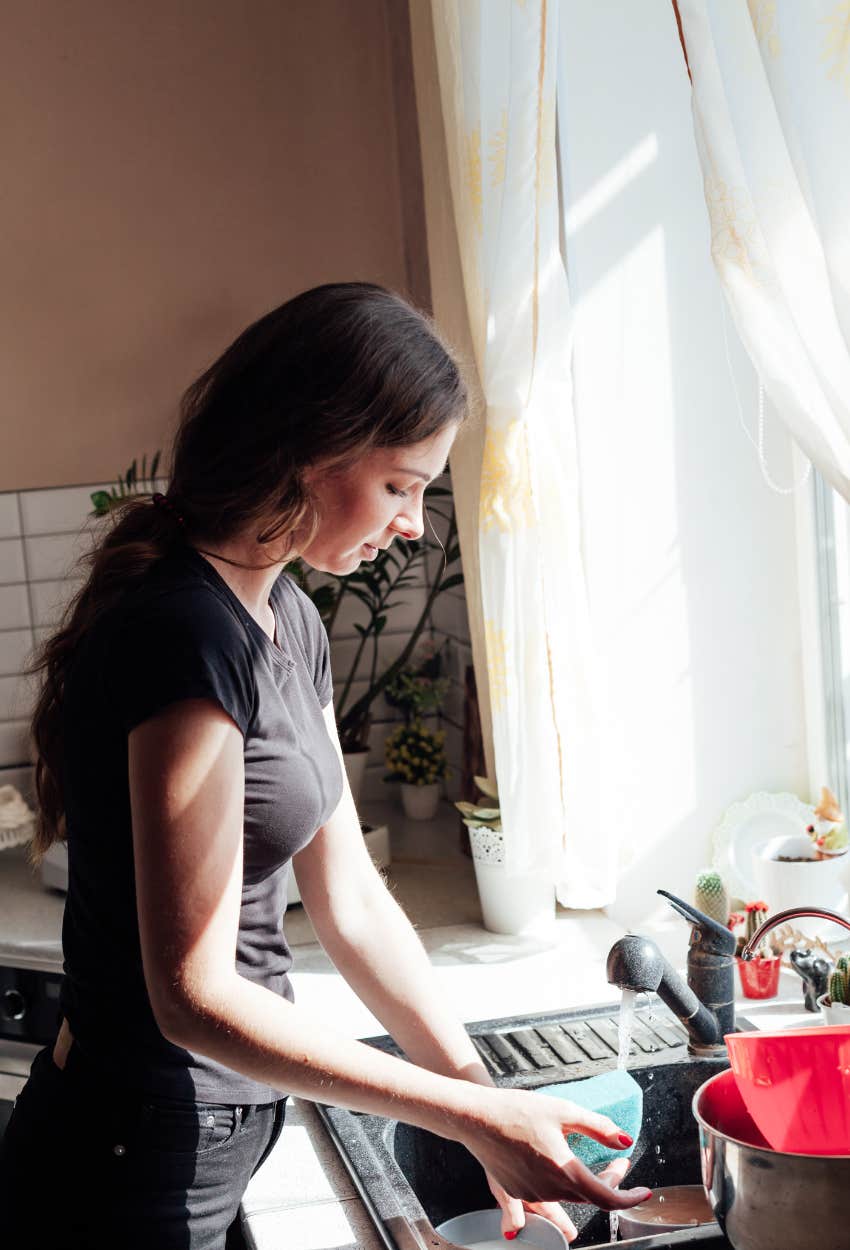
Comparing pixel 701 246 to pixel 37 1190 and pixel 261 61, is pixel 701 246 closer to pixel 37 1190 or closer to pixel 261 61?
pixel 261 61

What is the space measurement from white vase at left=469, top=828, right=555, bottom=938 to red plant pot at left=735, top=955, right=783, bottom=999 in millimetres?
381

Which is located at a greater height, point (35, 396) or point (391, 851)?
point (35, 396)

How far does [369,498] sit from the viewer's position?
1110mm

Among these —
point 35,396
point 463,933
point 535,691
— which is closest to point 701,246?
point 535,691

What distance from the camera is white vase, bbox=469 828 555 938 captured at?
203 centimetres

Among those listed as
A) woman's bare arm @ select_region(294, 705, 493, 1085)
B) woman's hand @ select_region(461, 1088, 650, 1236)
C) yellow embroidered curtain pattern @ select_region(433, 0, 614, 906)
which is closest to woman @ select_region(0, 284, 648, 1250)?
woman's hand @ select_region(461, 1088, 650, 1236)

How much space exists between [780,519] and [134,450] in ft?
4.56

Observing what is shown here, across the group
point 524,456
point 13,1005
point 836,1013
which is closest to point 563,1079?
point 836,1013

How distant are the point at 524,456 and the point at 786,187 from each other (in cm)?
70

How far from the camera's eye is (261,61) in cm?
280

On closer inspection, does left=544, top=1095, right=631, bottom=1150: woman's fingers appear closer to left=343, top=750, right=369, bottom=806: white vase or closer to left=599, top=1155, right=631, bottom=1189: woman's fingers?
left=599, top=1155, right=631, bottom=1189: woman's fingers

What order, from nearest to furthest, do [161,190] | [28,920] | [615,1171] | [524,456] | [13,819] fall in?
1. [615,1171]
2. [524,456]
3. [28,920]
4. [13,819]
5. [161,190]

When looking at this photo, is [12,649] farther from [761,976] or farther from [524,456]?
[761,976]

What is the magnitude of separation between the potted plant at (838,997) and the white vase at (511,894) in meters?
0.56
